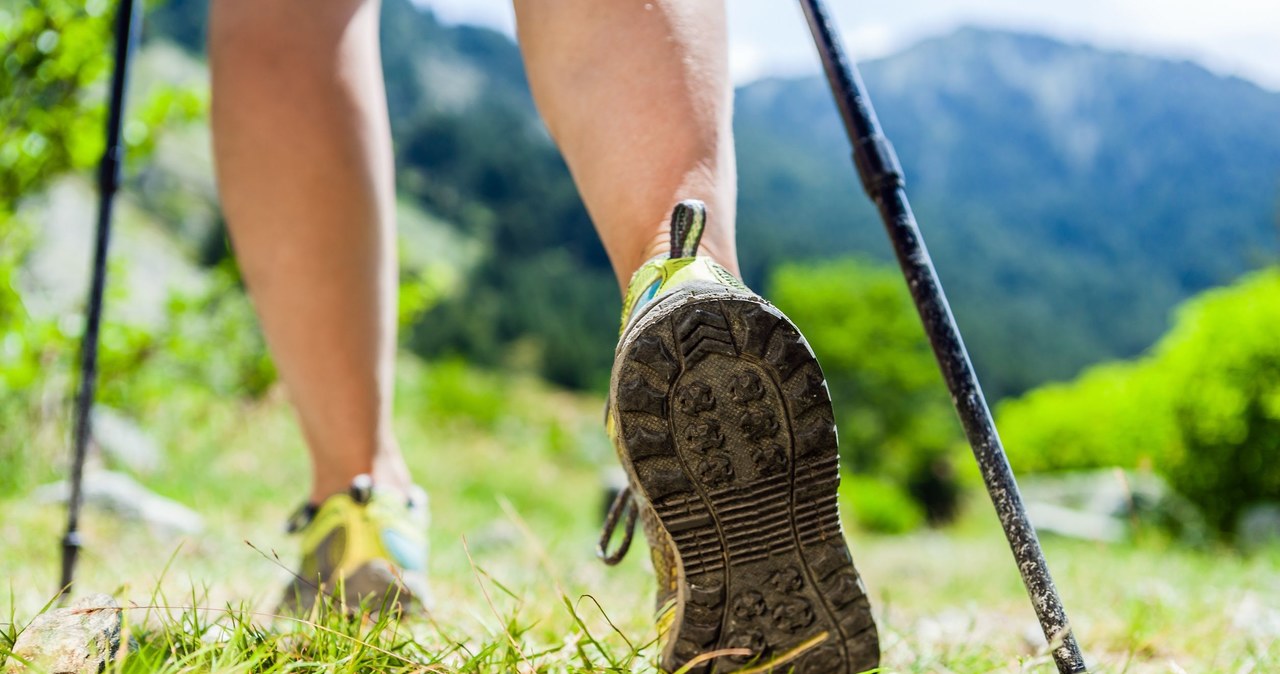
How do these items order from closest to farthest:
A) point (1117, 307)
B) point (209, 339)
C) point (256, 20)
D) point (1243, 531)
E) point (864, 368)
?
1. point (256, 20)
2. point (209, 339)
3. point (1243, 531)
4. point (864, 368)
5. point (1117, 307)

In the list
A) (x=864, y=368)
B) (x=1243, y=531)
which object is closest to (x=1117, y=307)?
(x=864, y=368)

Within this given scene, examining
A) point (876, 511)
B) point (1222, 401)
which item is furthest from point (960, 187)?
point (1222, 401)

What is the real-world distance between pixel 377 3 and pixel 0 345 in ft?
6.48

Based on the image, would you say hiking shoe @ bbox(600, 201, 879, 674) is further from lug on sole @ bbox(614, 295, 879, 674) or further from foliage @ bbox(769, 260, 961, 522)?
foliage @ bbox(769, 260, 961, 522)

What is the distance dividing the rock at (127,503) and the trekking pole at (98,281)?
107cm

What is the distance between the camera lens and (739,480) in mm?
607

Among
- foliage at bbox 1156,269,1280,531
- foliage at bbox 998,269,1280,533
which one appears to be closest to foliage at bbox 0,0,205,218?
foliage at bbox 998,269,1280,533

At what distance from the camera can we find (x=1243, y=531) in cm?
448

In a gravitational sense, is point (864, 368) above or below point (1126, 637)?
below

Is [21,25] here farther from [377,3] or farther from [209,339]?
[377,3]

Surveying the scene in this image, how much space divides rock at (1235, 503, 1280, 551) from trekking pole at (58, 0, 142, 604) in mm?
4855

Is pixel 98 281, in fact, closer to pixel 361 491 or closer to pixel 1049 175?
pixel 361 491

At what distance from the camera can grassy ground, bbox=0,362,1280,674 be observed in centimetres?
63

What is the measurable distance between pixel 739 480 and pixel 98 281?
102 cm
